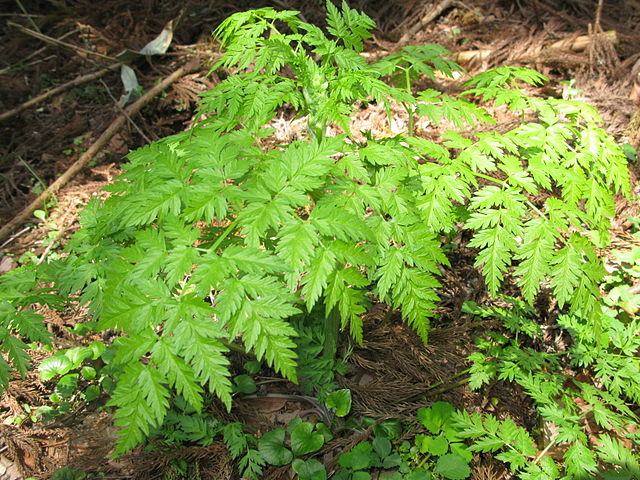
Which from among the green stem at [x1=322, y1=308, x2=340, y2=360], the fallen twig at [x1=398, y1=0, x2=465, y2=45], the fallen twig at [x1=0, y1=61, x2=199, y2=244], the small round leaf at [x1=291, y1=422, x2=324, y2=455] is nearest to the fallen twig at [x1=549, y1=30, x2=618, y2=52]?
the fallen twig at [x1=398, y1=0, x2=465, y2=45]

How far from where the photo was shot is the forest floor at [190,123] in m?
2.60

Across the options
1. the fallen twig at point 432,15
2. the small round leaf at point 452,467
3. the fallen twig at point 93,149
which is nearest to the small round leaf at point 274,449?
the small round leaf at point 452,467

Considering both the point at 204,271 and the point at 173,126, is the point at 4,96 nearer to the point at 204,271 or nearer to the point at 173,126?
the point at 173,126

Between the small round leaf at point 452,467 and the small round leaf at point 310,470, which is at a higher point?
the small round leaf at point 310,470

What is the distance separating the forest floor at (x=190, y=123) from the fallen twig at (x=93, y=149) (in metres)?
0.07

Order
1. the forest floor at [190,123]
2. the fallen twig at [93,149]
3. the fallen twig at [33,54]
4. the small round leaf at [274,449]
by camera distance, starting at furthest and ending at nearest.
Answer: the fallen twig at [33,54], the fallen twig at [93,149], the forest floor at [190,123], the small round leaf at [274,449]

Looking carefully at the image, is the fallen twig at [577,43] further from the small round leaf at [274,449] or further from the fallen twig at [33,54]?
the fallen twig at [33,54]

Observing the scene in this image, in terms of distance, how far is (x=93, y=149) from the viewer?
436cm

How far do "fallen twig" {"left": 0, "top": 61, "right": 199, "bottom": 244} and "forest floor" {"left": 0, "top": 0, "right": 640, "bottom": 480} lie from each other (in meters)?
0.07

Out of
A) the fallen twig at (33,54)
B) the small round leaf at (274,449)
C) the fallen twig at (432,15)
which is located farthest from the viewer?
the fallen twig at (33,54)

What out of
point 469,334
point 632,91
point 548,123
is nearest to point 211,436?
point 469,334

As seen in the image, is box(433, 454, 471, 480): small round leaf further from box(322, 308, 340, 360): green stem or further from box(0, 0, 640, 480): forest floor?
box(322, 308, 340, 360): green stem

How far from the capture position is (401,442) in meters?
2.44

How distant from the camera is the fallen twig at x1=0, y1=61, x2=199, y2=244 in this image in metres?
3.96
